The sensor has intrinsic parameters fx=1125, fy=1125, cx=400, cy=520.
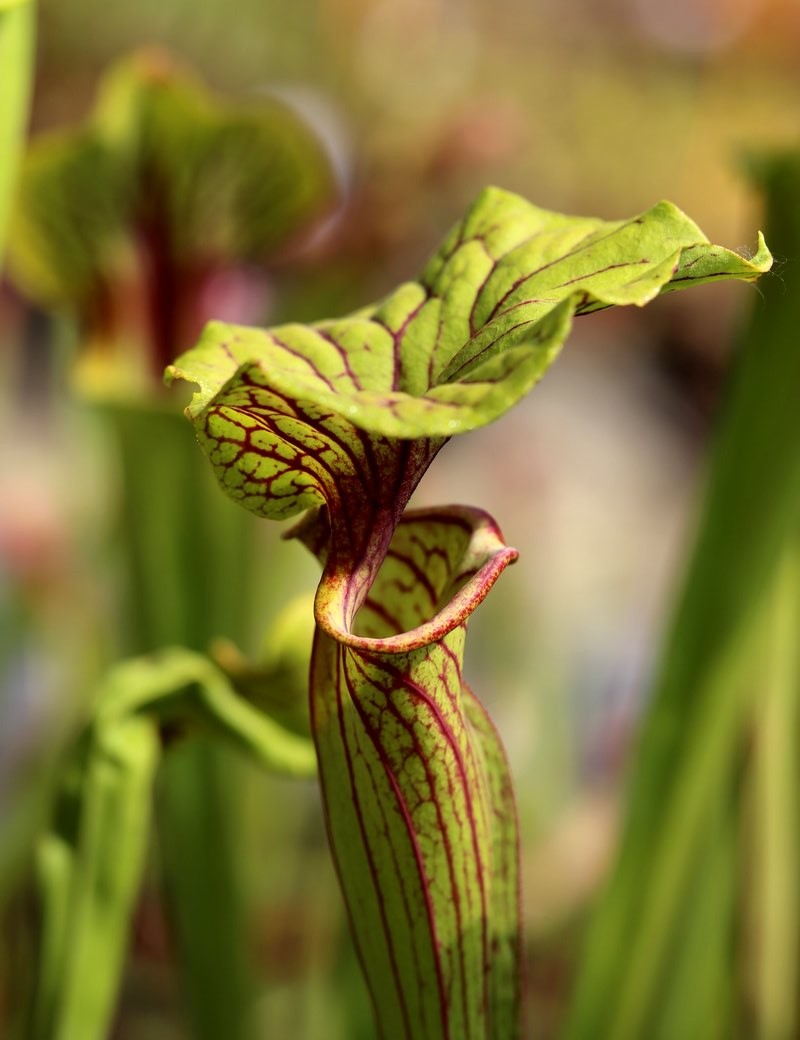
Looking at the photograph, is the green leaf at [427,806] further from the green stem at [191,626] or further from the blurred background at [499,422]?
the green stem at [191,626]

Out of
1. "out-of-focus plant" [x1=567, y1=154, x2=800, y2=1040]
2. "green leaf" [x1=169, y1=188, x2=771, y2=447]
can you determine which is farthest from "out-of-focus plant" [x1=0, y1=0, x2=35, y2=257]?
"out-of-focus plant" [x1=567, y1=154, x2=800, y2=1040]

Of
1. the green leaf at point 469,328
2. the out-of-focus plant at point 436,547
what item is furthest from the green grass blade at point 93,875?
the green leaf at point 469,328

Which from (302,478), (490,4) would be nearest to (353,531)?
(302,478)

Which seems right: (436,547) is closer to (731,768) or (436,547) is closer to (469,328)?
(469,328)

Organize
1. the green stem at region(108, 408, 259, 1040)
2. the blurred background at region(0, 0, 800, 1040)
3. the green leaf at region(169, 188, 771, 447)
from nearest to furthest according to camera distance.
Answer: the green leaf at region(169, 188, 771, 447) < the green stem at region(108, 408, 259, 1040) < the blurred background at region(0, 0, 800, 1040)

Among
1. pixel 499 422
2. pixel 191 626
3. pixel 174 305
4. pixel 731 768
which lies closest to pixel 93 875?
pixel 191 626

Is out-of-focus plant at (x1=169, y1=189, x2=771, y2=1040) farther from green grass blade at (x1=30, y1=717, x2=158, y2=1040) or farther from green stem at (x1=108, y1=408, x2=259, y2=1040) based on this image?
green stem at (x1=108, y1=408, x2=259, y2=1040)
